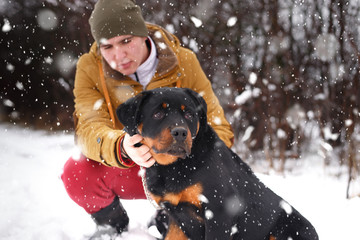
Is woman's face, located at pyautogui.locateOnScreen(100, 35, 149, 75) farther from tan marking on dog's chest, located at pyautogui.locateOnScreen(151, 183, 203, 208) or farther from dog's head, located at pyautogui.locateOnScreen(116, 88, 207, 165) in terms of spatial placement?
tan marking on dog's chest, located at pyautogui.locateOnScreen(151, 183, 203, 208)

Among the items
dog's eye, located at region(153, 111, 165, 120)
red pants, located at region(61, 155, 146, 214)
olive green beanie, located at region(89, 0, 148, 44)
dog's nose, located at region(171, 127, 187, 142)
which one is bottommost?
red pants, located at region(61, 155, 146, 214)

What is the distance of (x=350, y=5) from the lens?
379cm

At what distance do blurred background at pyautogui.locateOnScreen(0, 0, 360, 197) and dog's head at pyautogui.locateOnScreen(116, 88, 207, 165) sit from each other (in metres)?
2.52

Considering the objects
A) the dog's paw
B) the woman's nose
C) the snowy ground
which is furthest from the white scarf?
the snowy ground

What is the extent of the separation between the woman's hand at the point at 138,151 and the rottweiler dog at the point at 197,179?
0.04 m

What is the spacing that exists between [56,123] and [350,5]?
236 inches

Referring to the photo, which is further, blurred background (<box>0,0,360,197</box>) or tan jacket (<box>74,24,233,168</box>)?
blurred background (<box>0,0,360,197</box>)

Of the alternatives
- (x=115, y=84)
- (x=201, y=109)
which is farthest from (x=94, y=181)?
(x=201, y=109)

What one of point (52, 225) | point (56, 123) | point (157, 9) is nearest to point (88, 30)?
point (157, 9)

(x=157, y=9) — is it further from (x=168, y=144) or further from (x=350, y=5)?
(x=168, y=144)

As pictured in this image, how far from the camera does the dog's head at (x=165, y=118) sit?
6.28 ft

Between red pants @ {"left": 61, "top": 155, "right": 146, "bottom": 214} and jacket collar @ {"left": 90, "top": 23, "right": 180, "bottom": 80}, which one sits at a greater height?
jacket collar @ {"left": 90, "top": 23, "right": 180, "bottom": 80}

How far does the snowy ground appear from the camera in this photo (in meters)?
2.83

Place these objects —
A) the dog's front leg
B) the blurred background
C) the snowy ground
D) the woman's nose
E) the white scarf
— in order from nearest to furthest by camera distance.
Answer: the dog's front leg, the woman's nose, the white scarf, the snowy ground, the blurred background
